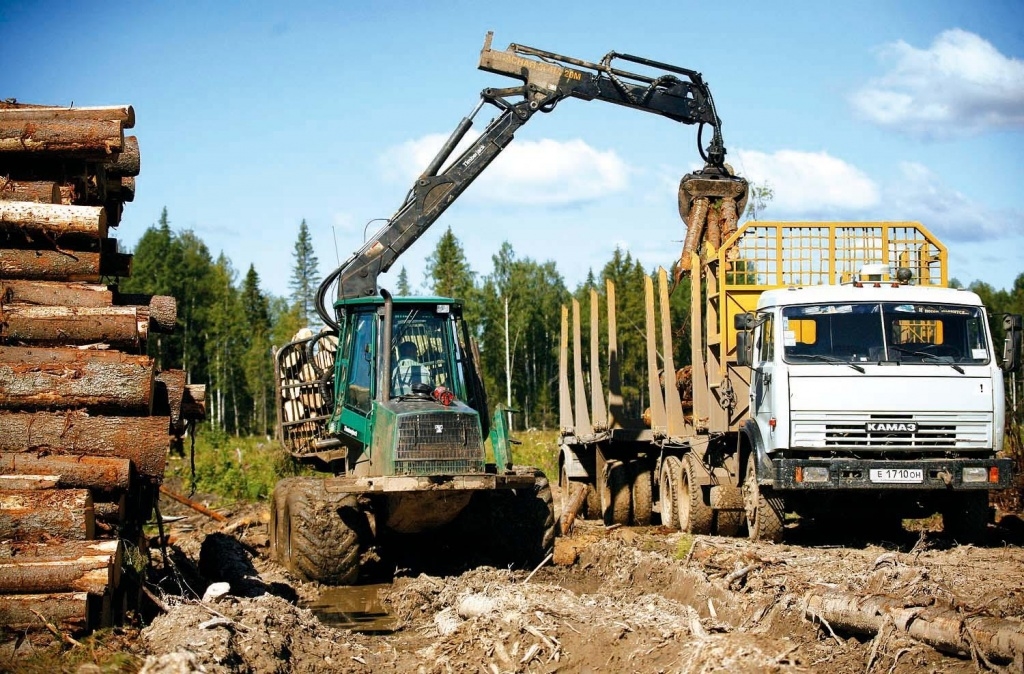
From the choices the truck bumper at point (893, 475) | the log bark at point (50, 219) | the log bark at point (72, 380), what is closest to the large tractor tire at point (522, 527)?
the truck bumper at point (893, 475)

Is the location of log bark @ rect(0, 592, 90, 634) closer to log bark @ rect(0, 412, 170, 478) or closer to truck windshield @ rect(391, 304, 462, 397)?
log bark @ rect(0, 412, 170, 478)

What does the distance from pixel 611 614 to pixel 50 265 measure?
5254mm

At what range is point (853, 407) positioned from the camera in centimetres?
1142

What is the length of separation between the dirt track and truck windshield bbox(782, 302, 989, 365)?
1902mm

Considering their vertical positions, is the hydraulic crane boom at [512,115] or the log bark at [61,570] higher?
the hydraulic crane boom at [512,115]

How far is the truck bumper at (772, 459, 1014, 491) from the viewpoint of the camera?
36.8 feet

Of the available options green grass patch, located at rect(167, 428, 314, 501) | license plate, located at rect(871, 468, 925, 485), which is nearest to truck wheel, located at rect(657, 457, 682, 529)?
license plate, located at rect(871, 468, 925, 485)

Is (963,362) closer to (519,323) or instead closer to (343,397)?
(343,397)

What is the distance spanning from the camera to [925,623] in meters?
6.97

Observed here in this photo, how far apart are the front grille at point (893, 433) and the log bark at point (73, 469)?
6372 millimetres

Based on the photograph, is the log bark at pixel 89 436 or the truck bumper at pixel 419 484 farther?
the truck bumper at pixel 419 484

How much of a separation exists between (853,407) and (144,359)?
6.63m

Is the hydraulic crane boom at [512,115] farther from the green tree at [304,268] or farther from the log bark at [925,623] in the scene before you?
the green tree at [304,268]

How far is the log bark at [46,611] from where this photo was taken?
7.53 meters
